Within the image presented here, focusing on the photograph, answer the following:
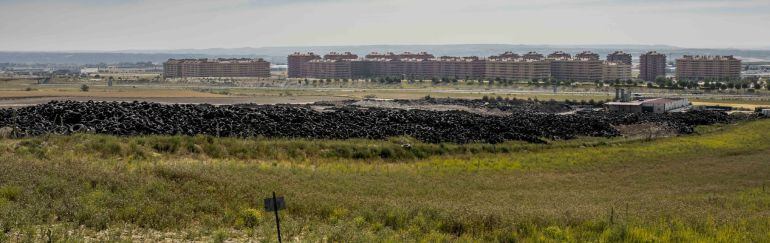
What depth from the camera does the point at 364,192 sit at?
19.0m

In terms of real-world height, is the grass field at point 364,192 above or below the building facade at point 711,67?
below

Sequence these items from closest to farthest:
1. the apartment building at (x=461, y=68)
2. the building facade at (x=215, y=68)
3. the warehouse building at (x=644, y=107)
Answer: the warehouse building at (x=644, y=107) < the apartment building at (x=461, y=68) < the building facade at (x=215, y=68)

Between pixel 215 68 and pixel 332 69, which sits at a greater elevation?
pixel 215 68

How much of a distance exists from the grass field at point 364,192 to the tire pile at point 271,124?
→ 2761 mm

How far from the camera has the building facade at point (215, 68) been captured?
162750 mm

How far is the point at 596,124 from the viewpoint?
4416 centimetres

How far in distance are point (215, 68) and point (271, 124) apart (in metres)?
135

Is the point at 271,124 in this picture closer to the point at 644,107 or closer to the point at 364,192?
the point at 364,192

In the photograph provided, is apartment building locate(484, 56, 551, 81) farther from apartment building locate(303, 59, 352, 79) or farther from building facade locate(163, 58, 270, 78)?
building facade locate(163, 58, 270, 78)

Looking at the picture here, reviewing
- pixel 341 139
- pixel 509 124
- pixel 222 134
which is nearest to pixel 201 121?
pixel 222 134

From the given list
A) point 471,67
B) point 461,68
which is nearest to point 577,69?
point 471,67

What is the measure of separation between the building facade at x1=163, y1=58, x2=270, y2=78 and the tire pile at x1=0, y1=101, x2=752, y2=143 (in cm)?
12281

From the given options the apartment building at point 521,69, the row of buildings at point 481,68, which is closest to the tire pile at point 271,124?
the apartment building at point 521,69

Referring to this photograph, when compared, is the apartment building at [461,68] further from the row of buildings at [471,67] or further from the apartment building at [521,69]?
the apartment building at [521,69]
